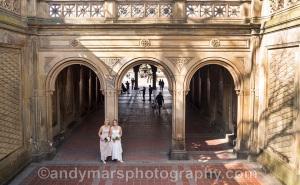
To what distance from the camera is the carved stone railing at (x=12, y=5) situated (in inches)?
436

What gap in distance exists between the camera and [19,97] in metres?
12.3

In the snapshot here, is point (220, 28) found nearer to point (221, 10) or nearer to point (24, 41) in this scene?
point (221, 10)

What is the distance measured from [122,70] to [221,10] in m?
4.20

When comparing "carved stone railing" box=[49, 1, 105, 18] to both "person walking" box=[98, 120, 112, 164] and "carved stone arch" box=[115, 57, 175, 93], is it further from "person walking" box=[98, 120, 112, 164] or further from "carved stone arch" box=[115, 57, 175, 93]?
"person walking" box=[98, 120, 112, 164]

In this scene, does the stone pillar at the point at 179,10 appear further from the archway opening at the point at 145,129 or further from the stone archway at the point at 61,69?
the stone archway at the point at 61,69

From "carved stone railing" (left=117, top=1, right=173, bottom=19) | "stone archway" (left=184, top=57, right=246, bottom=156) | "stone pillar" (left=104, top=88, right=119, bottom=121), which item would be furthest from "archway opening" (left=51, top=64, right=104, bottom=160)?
"stone archway" (left=184, top=57, right=246, bottom=156)

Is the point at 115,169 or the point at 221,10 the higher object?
the point at 221,10

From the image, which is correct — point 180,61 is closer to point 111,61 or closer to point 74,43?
point 111,61

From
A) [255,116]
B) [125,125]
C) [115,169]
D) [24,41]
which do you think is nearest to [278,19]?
[255,116]

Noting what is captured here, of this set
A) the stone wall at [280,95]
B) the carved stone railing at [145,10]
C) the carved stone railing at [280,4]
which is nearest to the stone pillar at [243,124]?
the stone wall at [280,95]

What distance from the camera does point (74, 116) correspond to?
64.5ft

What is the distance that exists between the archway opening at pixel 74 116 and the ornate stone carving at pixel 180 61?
4618 millimetres

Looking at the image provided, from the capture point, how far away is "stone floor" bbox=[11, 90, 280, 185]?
11.5 meters

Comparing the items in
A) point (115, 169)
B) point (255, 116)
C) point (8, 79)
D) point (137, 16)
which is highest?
point (137, 16)
